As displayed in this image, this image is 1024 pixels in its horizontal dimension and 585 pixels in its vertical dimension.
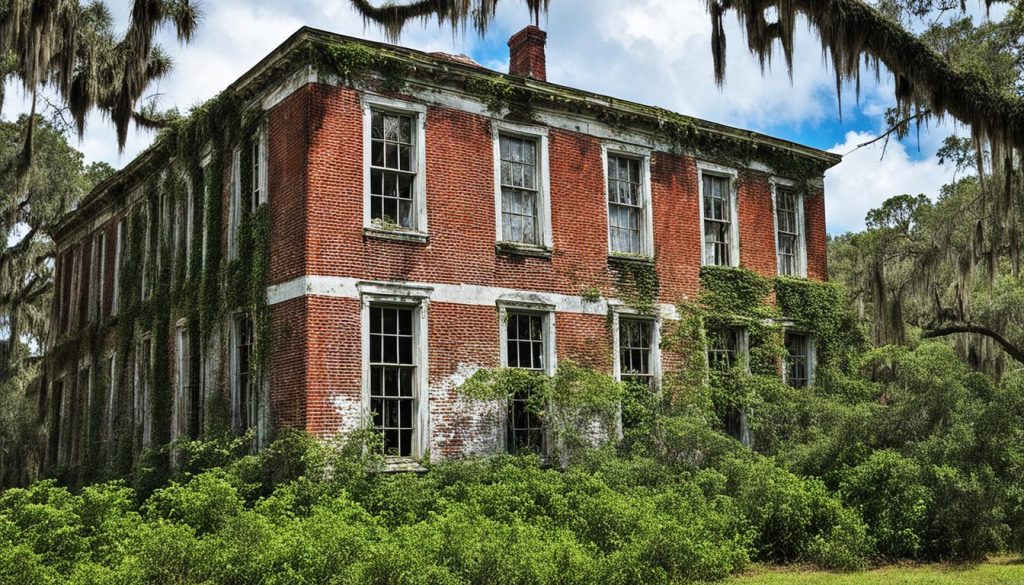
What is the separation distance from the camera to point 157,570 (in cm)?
896

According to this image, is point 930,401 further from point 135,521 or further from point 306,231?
point 135,521

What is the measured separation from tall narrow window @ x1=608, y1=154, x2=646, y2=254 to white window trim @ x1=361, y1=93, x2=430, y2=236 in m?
4.20

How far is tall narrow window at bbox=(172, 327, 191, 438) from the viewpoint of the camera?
18297mm

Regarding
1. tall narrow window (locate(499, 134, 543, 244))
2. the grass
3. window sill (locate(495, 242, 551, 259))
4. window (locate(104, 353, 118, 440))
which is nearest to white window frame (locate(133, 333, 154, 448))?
window (locate(104, 353, 118, 440))

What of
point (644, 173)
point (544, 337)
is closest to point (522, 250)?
point (544, 337)

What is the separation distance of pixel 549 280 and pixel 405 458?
14.3ft

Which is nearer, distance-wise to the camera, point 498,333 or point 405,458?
point 405,458

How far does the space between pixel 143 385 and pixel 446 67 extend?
1038 cm

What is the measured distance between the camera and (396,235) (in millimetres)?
15219

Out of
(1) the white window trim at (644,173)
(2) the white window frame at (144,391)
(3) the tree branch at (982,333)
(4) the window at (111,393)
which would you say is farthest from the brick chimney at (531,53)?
(3) the tree branch at (982,333)

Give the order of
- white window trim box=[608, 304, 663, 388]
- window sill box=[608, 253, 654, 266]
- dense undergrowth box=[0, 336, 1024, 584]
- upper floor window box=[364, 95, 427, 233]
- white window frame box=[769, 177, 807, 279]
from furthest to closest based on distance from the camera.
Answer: white window frame box=[769, 177, 807, 279] → window sill box=[608, 253, 654, 266] → white window trim box=[608, 304, 663, 388] → upper floor window box=[364, 95, 427, 233] → dense undergrowth box=[0, 336, 1024, 584]

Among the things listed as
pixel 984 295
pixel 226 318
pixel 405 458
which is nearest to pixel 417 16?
pixel 226 318

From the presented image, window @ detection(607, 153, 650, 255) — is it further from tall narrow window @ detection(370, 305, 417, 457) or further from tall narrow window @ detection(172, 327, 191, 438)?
tall narrow window @ detection(172, 327, 191, 438)

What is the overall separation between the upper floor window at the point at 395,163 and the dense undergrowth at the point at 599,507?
3.88 meters
